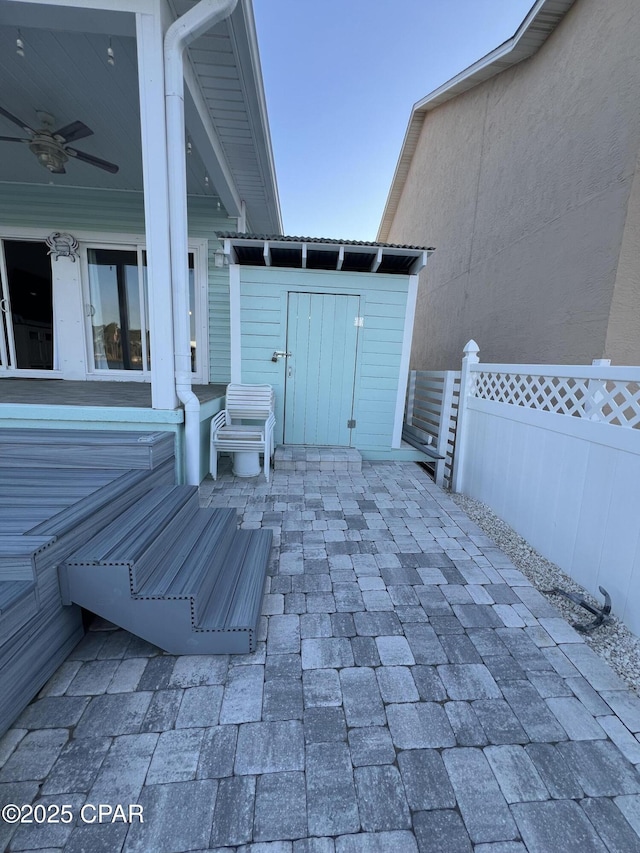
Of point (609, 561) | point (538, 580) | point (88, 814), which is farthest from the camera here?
point (538, 580)

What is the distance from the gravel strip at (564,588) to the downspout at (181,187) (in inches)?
95.0

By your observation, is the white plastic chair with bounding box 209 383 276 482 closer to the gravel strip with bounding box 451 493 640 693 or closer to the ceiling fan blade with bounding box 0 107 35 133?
the gravel strip with bounding box 451 493 640 693

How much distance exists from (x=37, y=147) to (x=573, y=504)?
17.6 feet

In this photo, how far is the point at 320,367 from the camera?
434 cm

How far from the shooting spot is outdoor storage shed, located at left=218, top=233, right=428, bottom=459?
4.14 meters

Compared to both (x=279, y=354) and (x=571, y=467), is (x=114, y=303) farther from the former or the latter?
(x=571, y=467)

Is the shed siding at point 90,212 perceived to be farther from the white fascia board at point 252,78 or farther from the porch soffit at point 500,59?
the porch soffit at point 500,59

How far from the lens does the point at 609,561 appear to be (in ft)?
6.35

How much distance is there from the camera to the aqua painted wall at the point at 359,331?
4.14 m

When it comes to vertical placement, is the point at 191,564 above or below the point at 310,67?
below

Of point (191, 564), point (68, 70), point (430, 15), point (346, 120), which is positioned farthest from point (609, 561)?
point (346, 120)

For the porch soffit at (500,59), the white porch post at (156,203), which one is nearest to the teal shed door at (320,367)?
the white porch post at (156,203)

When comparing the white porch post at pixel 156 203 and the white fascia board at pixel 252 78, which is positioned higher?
the white fascia board at pixel 252 78

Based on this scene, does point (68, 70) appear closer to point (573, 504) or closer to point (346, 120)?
point (573, 504)
